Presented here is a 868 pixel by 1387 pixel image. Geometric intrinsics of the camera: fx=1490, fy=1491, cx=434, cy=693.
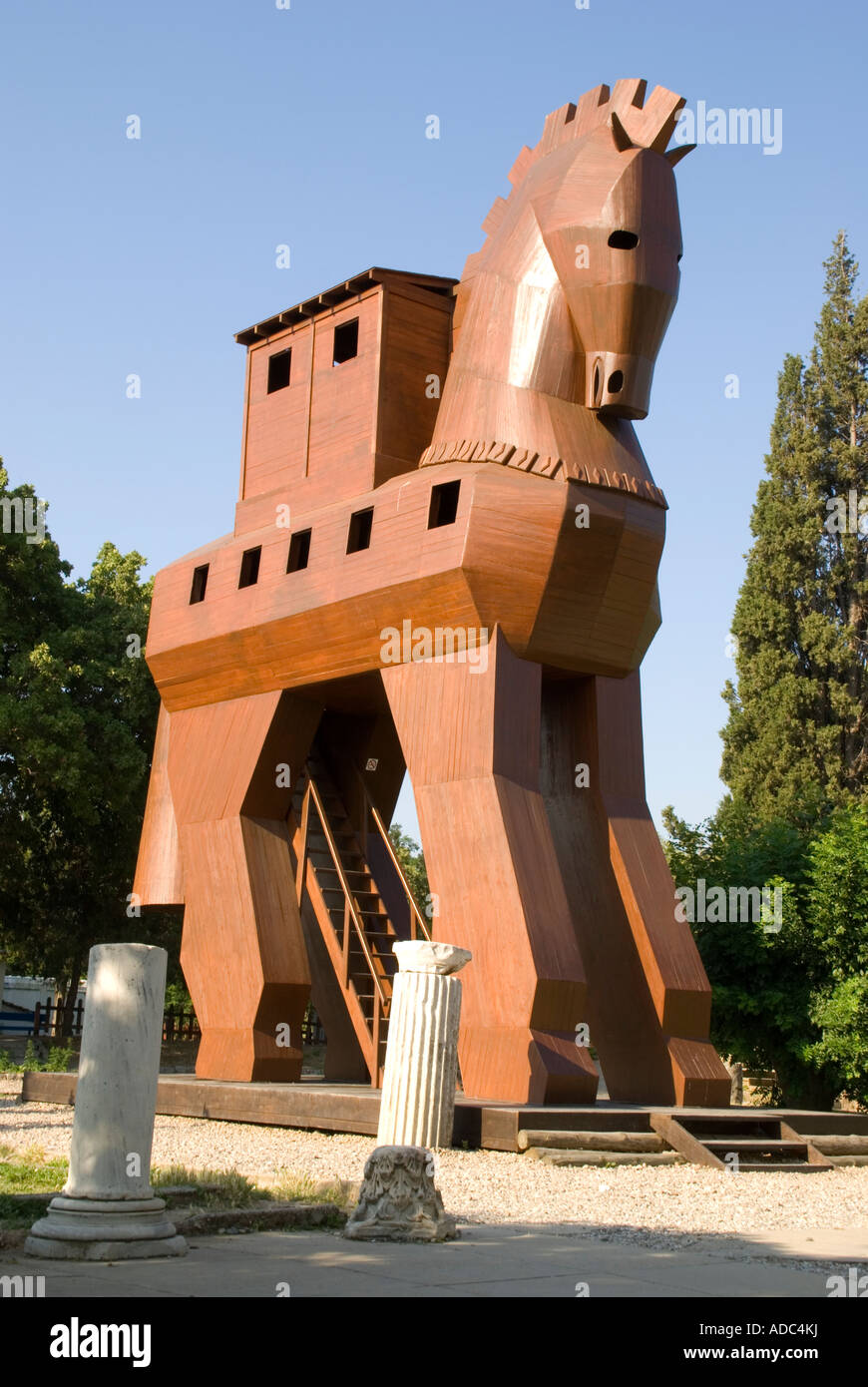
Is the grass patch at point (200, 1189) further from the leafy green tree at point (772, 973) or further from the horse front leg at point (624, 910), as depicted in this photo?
the leafy green tree at point (772, 973)

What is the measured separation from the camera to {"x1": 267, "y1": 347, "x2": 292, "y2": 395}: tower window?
20.3 metres

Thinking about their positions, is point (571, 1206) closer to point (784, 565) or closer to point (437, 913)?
point (437, 913)

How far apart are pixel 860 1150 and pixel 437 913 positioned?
16.4ft

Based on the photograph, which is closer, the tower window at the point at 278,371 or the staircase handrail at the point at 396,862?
the staircase handrail at the point at 396,862

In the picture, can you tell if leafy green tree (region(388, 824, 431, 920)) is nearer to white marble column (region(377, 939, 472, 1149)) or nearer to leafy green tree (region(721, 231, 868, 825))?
leafy green tree (region(721, 231, 868, 825))

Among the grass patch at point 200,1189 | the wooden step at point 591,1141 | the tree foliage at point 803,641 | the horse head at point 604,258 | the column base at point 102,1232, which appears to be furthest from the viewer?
the tree foliage at point 803,641

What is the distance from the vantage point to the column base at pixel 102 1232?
748cm

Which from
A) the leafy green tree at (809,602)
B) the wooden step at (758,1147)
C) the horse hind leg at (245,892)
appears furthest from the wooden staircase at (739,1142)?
the leafy green tree at (809,602)

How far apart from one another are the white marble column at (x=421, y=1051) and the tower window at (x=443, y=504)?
539cm

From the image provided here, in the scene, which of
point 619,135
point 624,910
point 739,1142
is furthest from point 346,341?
point 739,1142

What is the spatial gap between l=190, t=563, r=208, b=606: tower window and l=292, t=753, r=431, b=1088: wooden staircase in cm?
269

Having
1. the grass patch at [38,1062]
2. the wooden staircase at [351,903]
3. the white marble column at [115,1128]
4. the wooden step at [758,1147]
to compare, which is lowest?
the grass patch at [38,1062]

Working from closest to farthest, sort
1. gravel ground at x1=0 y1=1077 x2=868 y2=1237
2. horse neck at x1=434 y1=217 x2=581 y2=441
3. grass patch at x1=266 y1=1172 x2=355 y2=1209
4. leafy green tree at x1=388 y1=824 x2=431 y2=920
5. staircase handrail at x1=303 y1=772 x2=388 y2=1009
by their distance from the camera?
grass patch at x1=266 y1=1172 x2=355 y2=1209, gravel ground at x1=0 y1=1077 x2=868 y2=1237, horse neck at x1=434 y1=217 x2=581 y2=441, staircase handrail at x1=303 y1=772 x2=388 y2=1009, leafy green tree at x1=388 y1=824 x2=431 y2=920

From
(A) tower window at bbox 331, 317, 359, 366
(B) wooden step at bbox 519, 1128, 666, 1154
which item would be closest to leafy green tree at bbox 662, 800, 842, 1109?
(B) wooden step at bbox 519, 1128, 666, 1154
